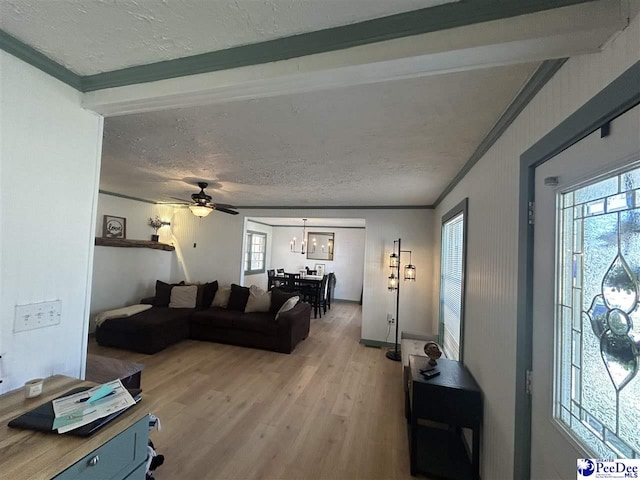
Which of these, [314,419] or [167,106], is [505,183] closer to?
[167,106]

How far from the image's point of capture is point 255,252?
25.0 feet

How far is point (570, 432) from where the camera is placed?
3.25 ft

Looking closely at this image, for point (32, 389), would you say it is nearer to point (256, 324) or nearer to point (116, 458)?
point (116, 458)

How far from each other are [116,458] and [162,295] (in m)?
4.48

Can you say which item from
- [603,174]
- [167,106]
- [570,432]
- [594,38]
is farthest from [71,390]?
[594,38]

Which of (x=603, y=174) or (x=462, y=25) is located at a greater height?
(x=462, y=25)

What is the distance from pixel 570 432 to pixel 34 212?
2.45 meters

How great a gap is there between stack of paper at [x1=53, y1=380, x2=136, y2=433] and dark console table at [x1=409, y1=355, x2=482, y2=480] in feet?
5.76

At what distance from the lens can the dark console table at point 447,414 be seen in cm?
178

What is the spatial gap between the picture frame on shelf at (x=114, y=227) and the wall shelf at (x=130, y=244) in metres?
0.16

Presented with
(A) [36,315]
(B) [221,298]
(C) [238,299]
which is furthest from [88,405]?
(B) [221,298]

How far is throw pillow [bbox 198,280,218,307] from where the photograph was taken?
499 centimetres

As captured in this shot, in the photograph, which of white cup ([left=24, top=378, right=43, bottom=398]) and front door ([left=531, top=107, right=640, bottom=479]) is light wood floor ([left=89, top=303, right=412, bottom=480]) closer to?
white cup ([left=24, top=378, right=43, bottom=398])

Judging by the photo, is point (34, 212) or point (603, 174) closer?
point (603, 174)
